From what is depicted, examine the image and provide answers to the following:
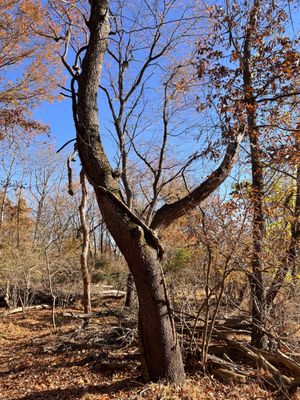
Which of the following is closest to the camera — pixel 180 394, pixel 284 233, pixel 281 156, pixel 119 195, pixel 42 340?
pixel 180 394

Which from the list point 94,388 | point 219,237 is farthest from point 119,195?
point 94,388

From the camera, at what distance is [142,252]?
4.10 metres

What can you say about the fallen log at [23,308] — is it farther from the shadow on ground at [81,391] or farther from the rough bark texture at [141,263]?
the rough bark texture at [141,263]

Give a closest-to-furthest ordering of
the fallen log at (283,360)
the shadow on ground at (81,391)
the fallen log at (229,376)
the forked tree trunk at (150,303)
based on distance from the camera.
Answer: the forked tree trunk at (150,303), the shadow on ground at (81,391), the fallen log at (229,376), the fallen log at (283,360)

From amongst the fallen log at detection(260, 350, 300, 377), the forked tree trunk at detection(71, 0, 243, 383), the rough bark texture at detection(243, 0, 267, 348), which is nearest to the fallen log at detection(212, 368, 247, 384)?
the fallen log at detection(260, 350, 300, 377)

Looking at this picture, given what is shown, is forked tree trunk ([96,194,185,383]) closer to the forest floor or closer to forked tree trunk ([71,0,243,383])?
forked tree trunk ([71,0,243,383])

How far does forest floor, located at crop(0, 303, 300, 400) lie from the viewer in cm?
424

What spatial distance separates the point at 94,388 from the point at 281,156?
14.1 ft

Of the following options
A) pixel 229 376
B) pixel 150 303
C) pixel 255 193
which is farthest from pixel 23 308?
pixel 255 193

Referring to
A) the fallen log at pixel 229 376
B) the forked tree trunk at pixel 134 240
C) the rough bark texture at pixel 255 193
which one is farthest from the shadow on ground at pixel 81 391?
the rough bark texture at pixel 255 193

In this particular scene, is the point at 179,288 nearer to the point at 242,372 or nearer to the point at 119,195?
the point at 242,372

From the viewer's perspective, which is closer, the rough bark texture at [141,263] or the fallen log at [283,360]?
the rough bark texture at [141,263]

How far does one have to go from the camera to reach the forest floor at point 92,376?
4.24m

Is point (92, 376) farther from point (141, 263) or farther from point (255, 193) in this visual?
point (255, 193)
